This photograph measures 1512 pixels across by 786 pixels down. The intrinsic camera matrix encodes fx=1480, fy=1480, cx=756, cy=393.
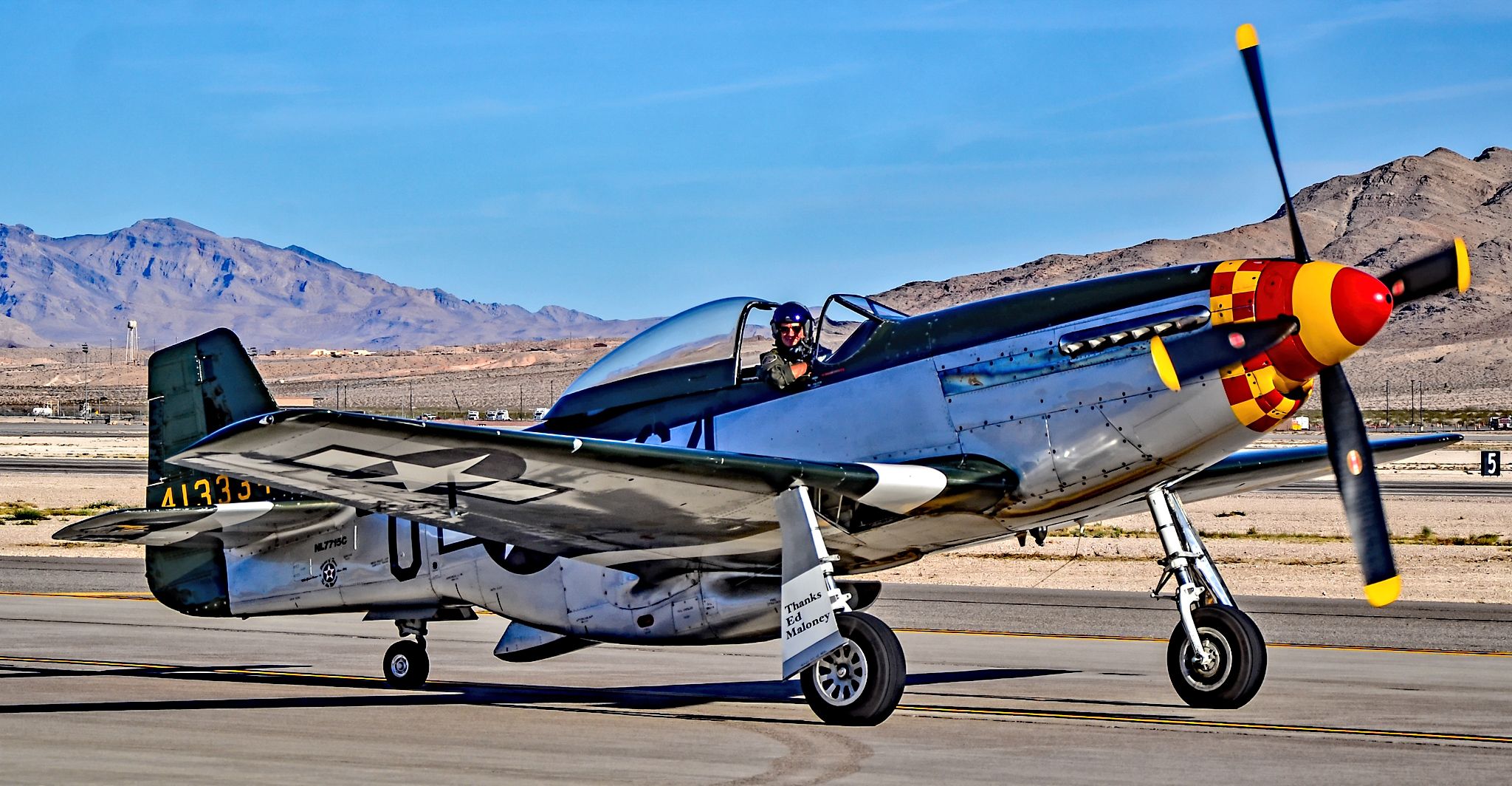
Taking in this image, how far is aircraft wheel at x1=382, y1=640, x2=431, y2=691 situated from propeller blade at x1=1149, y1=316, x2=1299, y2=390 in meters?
6.07

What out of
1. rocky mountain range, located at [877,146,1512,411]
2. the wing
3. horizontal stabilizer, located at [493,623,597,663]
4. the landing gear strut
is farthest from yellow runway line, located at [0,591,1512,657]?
rocky mountain range, located at [877,146,1512,411]

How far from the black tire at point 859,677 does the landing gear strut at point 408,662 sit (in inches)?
152

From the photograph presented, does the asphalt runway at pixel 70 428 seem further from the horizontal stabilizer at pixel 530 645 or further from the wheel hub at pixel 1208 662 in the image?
the wheel hub at pixel 1208 662

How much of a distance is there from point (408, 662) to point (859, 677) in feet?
14.1

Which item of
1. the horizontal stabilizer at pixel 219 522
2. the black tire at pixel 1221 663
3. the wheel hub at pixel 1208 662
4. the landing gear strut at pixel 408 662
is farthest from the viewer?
the landing gear strut at pixel 408 662

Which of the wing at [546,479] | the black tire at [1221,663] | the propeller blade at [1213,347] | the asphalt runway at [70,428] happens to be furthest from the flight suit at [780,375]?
the asphalt runway at [70,428]

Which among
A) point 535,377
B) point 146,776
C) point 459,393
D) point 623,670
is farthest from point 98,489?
point 535,377

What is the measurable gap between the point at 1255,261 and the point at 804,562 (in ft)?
11.0

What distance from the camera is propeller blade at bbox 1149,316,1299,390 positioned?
8.64 m

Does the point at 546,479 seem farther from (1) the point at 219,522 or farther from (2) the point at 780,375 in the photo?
(1) the point at 219,522

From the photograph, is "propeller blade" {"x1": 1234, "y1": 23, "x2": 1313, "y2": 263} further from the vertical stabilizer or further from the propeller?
the vertical stabilizer

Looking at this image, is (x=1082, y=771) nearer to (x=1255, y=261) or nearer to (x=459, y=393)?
(x=1255, y=261)

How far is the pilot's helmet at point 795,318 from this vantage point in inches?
386

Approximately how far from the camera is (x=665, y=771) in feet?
25.4
